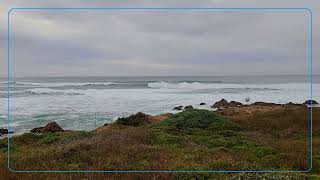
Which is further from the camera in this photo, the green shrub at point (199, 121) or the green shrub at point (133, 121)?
the green shrub at point (133, 121)

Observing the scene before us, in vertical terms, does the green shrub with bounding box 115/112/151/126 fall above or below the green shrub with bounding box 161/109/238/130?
below

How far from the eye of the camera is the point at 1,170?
9539 millimetres

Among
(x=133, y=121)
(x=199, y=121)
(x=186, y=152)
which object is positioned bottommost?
(x=133, y=121)

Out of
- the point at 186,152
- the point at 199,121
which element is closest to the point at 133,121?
the point at 199,121

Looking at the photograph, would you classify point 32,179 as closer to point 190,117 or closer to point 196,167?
point 196,167

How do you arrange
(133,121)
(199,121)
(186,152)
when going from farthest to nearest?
(133,121), (199,121), (186,152)

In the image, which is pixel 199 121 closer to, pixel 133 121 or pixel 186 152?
pixel 133 121

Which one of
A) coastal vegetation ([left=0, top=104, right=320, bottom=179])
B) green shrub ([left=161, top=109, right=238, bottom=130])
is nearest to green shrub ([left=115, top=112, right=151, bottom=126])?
green shrub ([left=161, top=109, right=238, bottom=130])

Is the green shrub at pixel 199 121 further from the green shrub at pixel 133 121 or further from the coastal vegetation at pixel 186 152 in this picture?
the green shrub at pixel 133 121

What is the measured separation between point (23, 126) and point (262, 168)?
27.4 meters

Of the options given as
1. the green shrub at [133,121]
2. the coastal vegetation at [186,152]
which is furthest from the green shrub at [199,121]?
the green shrub at [133,121]

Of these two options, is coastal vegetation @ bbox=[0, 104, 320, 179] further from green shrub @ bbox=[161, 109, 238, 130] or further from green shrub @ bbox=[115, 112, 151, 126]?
green shrub @ bbox=[115, 112, 151, 126]

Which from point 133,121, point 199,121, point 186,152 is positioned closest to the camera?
point 186,152

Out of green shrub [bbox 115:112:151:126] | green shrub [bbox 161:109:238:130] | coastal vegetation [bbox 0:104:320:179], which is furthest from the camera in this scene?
green shrub [bbox 115:112:151:126]
